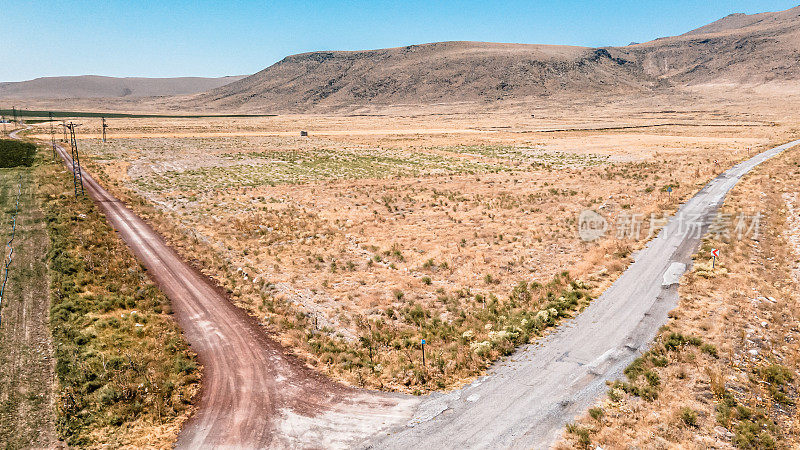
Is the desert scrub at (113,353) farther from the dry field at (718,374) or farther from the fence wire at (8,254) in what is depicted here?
the dry field at (718,374)

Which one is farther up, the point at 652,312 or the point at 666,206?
the point at 666,206

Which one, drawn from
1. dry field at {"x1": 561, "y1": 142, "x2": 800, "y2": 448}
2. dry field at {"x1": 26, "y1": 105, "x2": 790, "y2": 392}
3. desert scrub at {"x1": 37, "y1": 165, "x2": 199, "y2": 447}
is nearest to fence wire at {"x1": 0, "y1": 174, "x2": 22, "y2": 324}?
desert scrub at {"x1": 37, "y1": 165, "x2": 199, "y2": 447}

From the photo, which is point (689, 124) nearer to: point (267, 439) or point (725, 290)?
point (725, 290)

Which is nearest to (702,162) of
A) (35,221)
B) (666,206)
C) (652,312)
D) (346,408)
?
(666,206)
